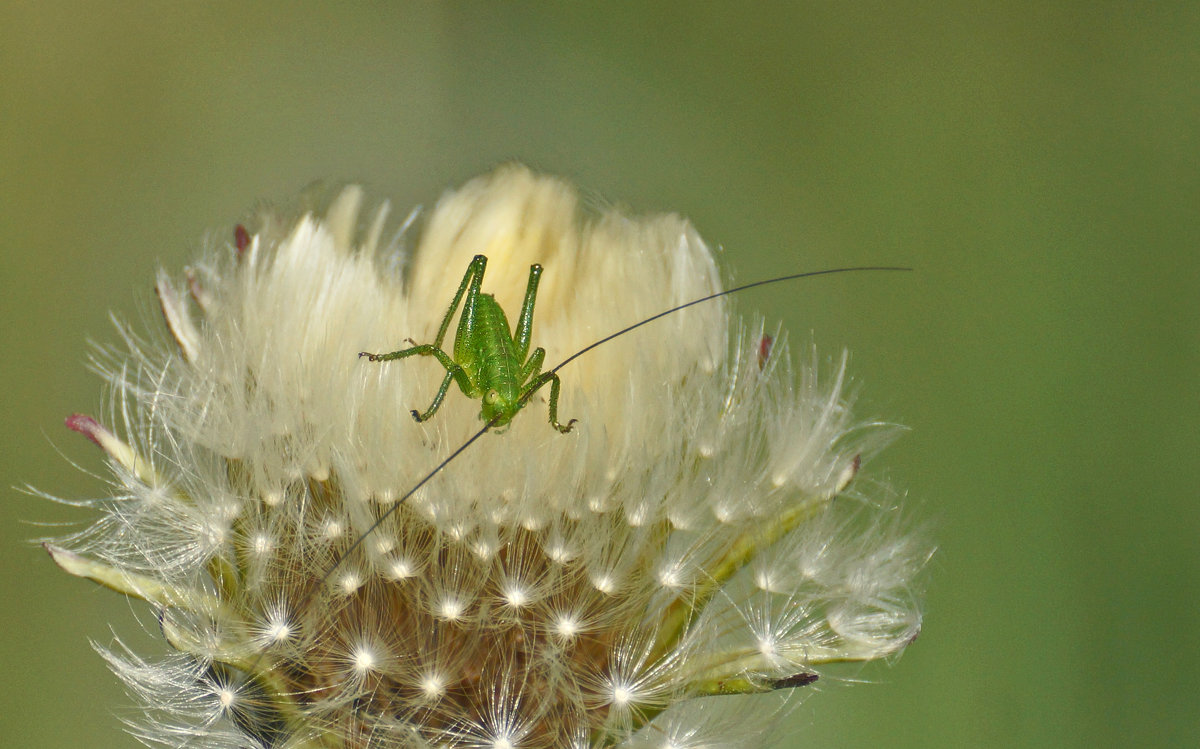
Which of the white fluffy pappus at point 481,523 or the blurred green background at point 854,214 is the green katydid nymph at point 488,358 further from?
the blurred green background at point 854,214

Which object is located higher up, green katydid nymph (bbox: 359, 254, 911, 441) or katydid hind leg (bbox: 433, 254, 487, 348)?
katydid hind leg (bbox: 433, 254, 487, 348)

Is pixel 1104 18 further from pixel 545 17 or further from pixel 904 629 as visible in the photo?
pixel 904 629

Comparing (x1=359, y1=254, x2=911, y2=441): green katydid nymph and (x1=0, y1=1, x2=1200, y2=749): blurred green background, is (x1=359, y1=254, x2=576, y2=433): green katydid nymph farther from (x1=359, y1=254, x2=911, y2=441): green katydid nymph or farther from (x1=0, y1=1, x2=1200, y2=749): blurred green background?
(x1=0, y1=1, x2=1200, y2=749): blurred green background

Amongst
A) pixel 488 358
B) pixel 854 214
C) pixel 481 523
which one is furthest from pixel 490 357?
pixel 854 214

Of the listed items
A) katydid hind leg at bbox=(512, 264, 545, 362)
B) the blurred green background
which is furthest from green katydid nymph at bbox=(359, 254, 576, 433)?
the blurred green background

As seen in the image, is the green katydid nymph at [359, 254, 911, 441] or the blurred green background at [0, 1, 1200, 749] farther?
the blurred green background at [0, 1, 1200, 749]

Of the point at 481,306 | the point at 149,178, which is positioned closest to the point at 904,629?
the point at 481,306
